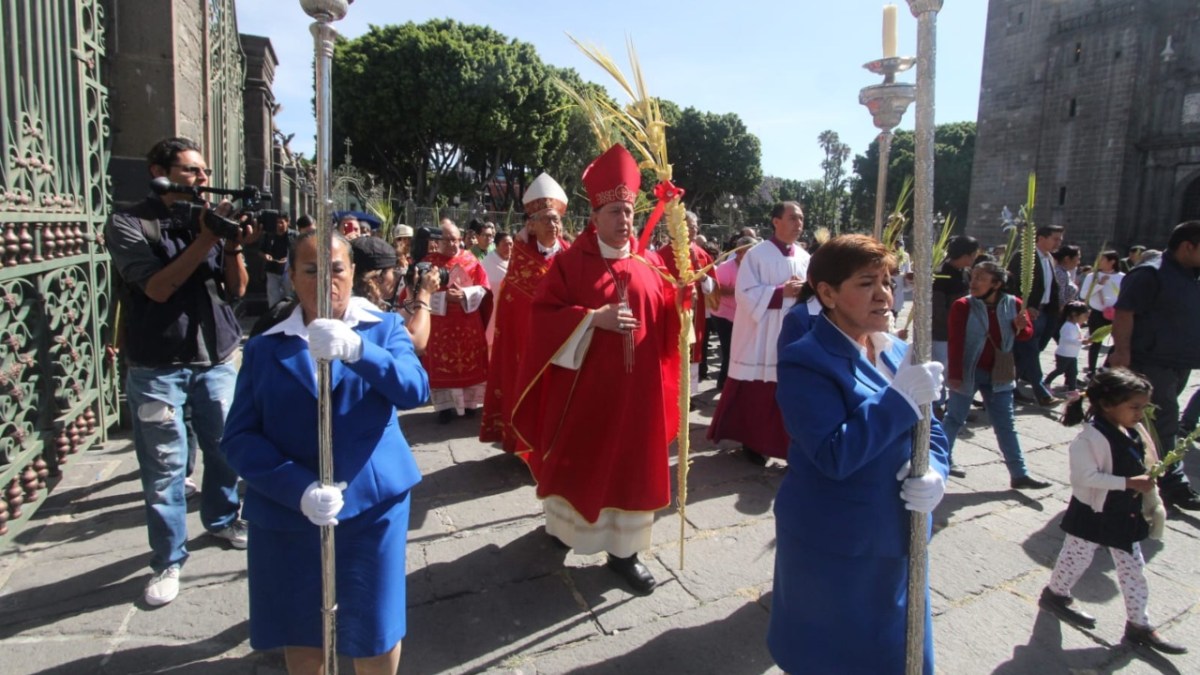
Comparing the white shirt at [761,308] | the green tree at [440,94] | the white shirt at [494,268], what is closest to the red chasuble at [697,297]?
the white shirt at [761,308]

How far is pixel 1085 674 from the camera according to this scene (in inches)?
102

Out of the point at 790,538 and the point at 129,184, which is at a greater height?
the point at 129,184

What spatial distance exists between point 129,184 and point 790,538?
524cm

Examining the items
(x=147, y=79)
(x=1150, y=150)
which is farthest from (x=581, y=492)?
(x=1150, y=150)

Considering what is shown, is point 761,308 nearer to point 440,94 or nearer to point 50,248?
point 50,248

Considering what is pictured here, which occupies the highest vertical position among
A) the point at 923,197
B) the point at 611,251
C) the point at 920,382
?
the point at 923,197

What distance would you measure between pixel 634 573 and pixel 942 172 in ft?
184

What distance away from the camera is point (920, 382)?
1577 millimetres

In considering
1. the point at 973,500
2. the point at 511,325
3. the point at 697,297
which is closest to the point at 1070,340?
the point at 973,500

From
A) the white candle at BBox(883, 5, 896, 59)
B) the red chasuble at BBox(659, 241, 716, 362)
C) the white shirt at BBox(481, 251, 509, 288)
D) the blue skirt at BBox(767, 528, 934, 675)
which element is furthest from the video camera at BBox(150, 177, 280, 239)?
the red chasuble at BBox(659, 241, 716, 362)

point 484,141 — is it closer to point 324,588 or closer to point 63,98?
point 63,98

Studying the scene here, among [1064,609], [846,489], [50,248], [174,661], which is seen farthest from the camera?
[50,248]

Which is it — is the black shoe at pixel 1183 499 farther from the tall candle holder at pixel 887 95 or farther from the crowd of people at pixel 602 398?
the tall candle holder at pixel 887 95

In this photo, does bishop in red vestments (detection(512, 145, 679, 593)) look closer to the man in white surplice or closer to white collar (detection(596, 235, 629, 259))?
white collar (detection(596, 235, 629, 259))
